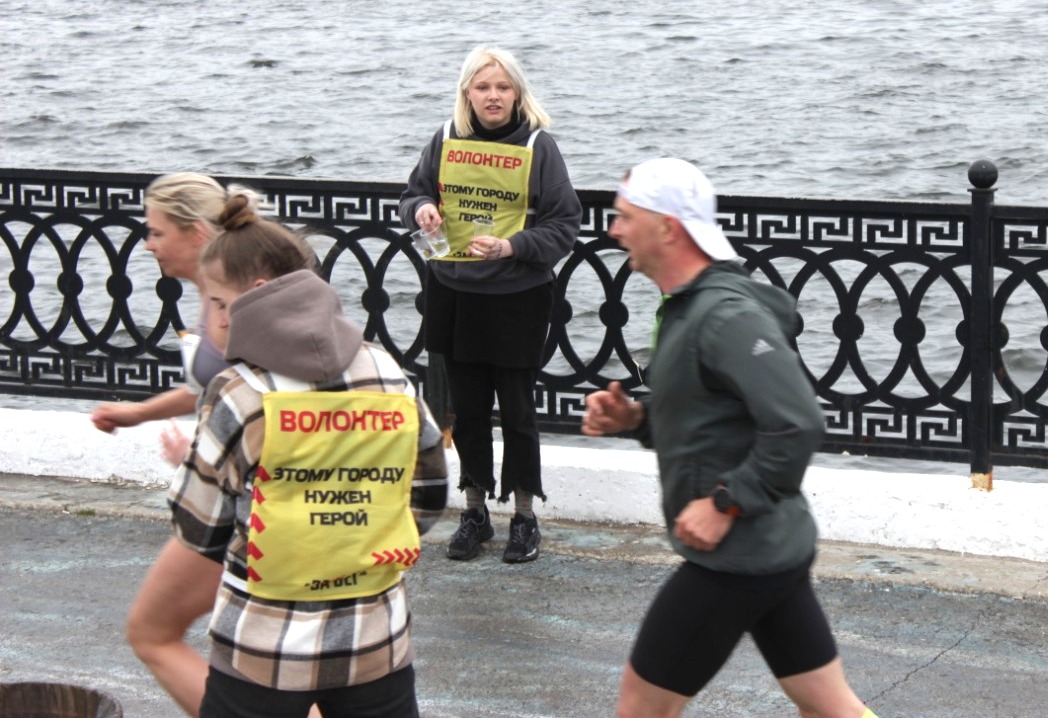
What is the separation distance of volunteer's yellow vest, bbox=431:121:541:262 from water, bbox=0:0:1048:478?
55.6ft

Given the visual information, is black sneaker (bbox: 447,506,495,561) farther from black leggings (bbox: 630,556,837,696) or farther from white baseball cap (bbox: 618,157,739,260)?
white baseball cap (bbox: 618,157,739,260)

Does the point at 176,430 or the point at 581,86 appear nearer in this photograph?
the point at 176,430

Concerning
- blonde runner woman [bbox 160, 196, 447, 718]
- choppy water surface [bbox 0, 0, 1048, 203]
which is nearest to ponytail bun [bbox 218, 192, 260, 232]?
blonde runner woman [bbox 160, 196, 447, 718]

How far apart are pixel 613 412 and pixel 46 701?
1706 mm

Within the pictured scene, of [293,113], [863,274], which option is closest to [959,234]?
[863,274]

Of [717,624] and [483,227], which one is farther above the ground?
[483,227]

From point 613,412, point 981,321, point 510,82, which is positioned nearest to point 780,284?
point 981,321

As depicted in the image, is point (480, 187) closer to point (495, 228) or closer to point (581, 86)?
point (495, 228)

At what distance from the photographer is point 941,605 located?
610 cm

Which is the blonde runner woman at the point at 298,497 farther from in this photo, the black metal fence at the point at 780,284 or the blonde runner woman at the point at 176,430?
the black metal fence at the point at 780,284

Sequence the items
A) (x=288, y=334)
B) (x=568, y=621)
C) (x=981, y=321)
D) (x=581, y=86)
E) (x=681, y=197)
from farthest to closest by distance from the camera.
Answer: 1. (x=581, y=86)
2. (x=981, y=321)
3. (x=568, y=621)
4. (x=681, y=197)
5. (x=288, y=334)

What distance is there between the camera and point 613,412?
159 inches

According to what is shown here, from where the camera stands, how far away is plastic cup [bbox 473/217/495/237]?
20.9 ft

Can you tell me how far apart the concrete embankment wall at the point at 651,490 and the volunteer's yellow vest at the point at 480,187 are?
1268 mm
